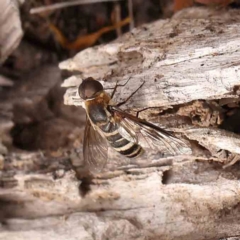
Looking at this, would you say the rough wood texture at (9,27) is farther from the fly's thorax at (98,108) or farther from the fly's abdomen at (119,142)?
the fly's abdomen at (119,142)

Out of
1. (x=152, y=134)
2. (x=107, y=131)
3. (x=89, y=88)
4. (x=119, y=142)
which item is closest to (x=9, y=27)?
(x=89, y=88)

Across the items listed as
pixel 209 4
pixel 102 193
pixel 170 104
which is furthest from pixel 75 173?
pixel 209 4

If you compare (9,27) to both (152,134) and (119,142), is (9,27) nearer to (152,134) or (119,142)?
(119,142)

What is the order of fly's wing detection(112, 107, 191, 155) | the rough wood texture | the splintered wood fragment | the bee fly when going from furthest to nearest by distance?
the rough wood texture, the bee fly, fly's wing detection(112, 107, 191, 155), the splintered wood fragment

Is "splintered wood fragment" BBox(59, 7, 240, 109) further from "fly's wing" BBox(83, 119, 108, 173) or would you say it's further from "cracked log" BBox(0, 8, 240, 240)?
"fly's wing" BBox(83, 119, 108, 173)

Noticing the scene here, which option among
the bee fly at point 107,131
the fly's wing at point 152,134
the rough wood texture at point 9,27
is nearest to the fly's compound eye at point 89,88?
the bee fly at point 107,131

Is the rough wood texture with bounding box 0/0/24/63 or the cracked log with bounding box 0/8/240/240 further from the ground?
the rough wood texture with bounding box 0/0/24/63

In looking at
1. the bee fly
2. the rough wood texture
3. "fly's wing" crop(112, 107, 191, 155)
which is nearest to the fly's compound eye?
the bee fly

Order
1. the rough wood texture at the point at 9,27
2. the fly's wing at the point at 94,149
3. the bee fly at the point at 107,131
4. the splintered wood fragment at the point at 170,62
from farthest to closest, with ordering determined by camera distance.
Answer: the rough wood texture at the point at 9,27, the fly's wing at the point at 94,149, the bee fly at the point at 107,131, the splintered wood fragment at the point at 170,62
